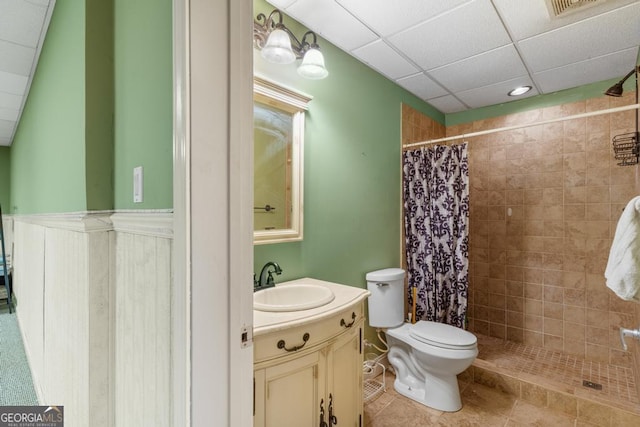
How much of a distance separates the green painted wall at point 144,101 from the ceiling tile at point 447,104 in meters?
2.62

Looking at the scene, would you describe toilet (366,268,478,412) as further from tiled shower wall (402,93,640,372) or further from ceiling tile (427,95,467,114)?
ceiling tile (427,95,467,114)

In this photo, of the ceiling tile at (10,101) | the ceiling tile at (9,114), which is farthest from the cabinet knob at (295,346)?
the ceiling tile at (9,114)

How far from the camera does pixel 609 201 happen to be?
236cm

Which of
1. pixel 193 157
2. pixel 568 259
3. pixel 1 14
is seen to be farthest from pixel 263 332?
pixel 568 259

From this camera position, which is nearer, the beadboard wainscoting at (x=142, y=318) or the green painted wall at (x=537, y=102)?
the beadboard wainscoting at (x=142, y=318)

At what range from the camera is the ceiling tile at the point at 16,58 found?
201 centimetres

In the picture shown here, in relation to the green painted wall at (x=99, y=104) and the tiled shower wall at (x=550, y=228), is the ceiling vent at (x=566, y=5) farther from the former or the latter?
the green painted wall at (x=99, y=104)

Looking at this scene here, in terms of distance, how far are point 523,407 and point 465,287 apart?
2.72 ft

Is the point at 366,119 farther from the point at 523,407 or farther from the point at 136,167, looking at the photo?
the point at 523,407

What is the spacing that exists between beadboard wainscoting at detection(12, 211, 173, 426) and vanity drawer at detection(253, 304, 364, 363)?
342mm

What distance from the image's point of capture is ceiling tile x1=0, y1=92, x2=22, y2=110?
112 inches

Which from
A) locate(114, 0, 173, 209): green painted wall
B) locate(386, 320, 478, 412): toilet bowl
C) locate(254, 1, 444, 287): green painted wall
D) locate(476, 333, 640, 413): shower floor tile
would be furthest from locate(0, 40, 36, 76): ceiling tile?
locate(476, 333, 640, 413): shower floor tile

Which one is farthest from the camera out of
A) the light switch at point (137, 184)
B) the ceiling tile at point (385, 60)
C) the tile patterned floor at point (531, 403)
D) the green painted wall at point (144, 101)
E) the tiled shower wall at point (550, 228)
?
the tiled shower wall at point (550, 228)

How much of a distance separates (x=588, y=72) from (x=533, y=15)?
107cm
